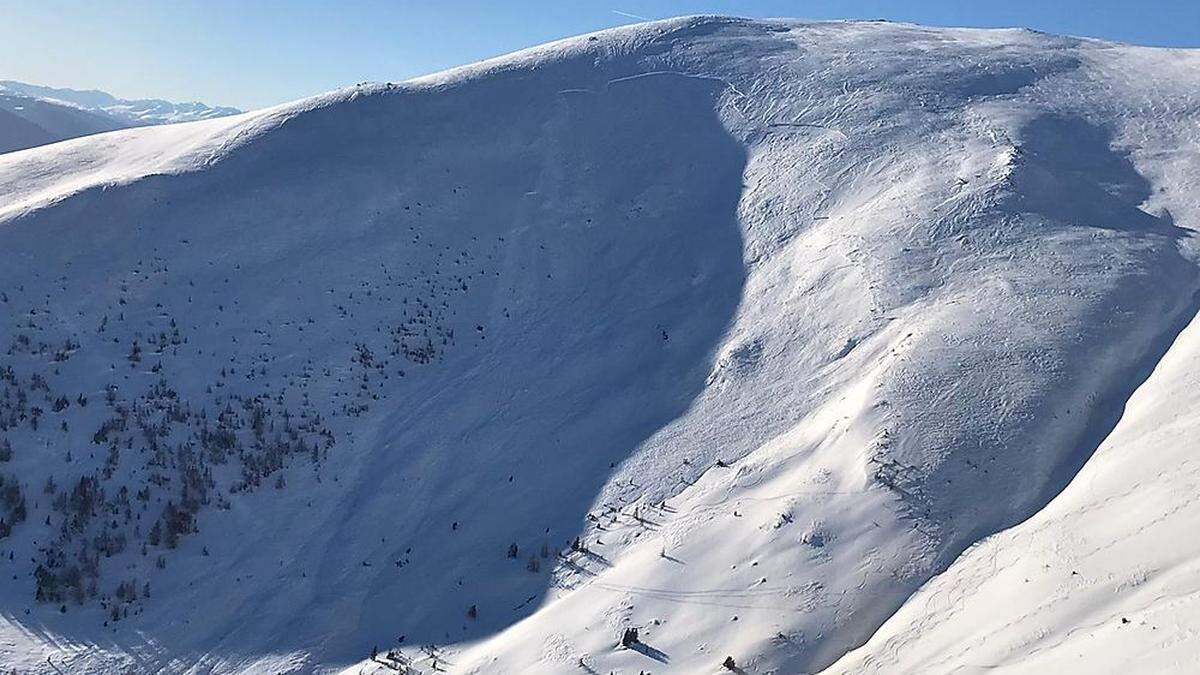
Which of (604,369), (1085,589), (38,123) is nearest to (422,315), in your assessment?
(604,369)

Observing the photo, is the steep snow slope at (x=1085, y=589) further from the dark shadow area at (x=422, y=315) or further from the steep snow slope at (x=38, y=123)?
the steep snow slope at (x=38, y=123)

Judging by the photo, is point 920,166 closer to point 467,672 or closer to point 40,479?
point 467,672

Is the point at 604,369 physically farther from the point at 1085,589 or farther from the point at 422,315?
the point at 1085,589

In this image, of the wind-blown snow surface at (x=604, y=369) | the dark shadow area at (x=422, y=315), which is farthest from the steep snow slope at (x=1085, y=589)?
the dark shadow area at (x=422, y=315)

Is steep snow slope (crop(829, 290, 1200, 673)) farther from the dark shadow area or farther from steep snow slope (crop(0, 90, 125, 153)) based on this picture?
steep snow slope (crop(0, 90, 125, 153))

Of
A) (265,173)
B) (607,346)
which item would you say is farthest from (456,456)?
(265,173)

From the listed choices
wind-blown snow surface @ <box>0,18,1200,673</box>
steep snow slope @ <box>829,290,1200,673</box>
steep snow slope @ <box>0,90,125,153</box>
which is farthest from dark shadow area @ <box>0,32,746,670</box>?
steep snow slope @ <box>0,90,125,153</box>
